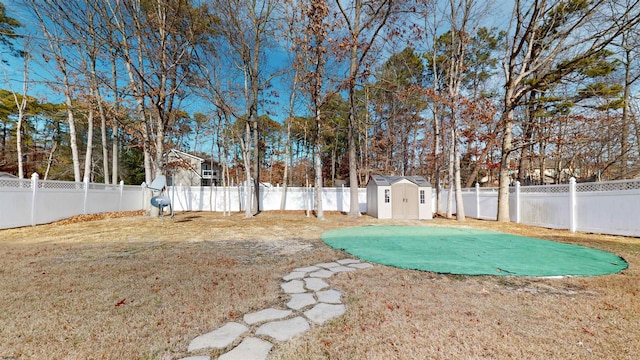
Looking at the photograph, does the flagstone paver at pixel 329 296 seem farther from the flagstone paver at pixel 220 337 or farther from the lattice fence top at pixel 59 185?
the lattice fence top at pixel 59 185

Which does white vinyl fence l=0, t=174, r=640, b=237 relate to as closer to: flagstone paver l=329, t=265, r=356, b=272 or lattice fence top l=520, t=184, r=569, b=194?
lattice fence top l=520, t=184, r=569, b=194

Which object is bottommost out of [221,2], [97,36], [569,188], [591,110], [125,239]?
[125,239]

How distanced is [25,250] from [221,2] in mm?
9350

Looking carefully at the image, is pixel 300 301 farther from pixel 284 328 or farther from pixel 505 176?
pixel 505 176

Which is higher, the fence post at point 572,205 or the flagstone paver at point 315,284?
the fence post at point 572,205

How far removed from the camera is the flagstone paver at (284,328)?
73.8 inches

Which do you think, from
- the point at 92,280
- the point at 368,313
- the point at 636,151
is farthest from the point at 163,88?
the point at 636,151

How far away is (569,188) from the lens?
24.6 ft

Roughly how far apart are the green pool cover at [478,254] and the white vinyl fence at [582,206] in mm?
2538

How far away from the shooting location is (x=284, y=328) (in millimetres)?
1979

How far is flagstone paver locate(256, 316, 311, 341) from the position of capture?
1875 millimetres

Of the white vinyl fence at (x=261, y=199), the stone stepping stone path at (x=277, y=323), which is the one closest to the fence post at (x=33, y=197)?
the white vinyl fence at (x=261, y=199)

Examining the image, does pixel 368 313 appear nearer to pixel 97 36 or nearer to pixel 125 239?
pixel 125 239

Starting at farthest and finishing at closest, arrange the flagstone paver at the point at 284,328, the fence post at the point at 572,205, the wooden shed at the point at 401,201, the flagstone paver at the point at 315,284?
1. the wooden shed at the point at 401,201
2. the fence post at the point at 572,205
3. the flagstone paver at the point at 315,284
4. the flagstone paver at the point at 284,328
